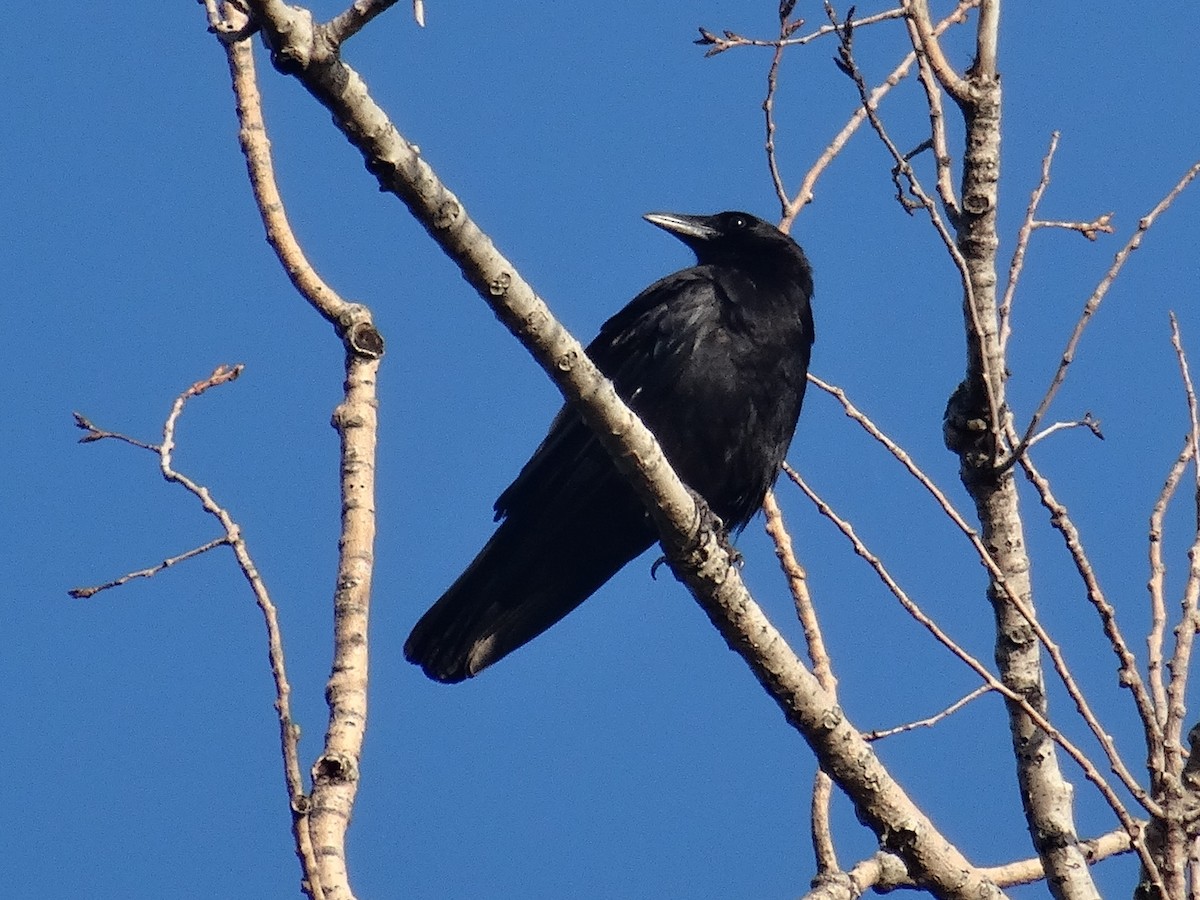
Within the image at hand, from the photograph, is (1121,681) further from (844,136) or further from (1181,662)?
(844,136)

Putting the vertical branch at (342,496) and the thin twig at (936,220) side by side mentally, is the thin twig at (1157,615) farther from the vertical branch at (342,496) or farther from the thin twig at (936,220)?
the vertical branch at (342,496)

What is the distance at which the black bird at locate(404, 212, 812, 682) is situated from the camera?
6.30 metres

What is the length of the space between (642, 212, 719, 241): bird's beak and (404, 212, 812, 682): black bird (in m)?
0.90

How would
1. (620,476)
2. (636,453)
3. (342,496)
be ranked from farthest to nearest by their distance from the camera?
(620,476) < (342,496) < (636,453)

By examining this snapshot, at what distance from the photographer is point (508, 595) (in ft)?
21.0

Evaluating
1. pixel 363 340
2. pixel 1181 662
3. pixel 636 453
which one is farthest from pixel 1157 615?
pixel 363 340

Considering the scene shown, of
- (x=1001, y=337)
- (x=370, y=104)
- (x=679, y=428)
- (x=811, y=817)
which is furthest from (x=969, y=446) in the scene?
(x=370, y=104)

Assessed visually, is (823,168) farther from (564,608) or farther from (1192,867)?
(1192,867)

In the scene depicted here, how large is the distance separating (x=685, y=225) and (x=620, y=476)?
1768 mm

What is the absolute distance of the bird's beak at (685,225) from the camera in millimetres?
7527

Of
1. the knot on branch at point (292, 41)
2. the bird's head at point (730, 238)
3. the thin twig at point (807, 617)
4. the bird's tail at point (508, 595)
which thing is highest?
the bird's head at point (730, 238)

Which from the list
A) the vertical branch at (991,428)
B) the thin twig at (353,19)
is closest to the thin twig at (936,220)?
the vertical branch at (991,428)

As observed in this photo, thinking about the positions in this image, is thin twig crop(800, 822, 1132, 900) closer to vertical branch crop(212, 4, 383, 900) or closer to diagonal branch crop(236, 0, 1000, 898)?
diagonal branch crop(236, 0, 1000, 898)

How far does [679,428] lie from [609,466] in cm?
31
